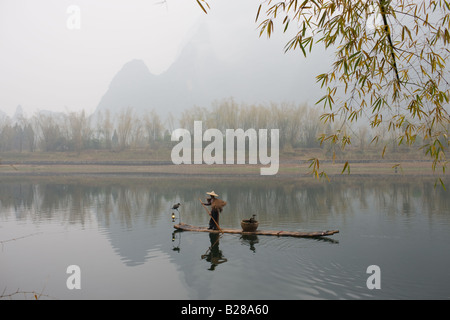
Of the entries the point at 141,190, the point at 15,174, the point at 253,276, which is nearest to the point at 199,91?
the point at 15,174

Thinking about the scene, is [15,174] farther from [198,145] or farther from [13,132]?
[198,145]

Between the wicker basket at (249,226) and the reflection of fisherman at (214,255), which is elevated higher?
the wicker basket at (249,226)

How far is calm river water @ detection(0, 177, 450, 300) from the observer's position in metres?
5.91

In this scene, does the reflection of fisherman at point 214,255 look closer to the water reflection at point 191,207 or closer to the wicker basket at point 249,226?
the water reflection at point 191,207

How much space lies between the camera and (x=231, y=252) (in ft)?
26.0

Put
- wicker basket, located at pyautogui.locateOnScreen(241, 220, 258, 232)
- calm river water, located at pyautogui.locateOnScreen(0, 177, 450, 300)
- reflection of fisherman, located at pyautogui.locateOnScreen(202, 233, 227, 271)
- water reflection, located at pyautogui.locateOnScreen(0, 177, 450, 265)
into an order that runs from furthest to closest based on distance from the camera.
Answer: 1. water reflection, located at pyautogui.locateOnScreen(0, 177, 450, 265)
2. wicker basket, located at pyautogui.locateOnScreen(241, 220, 258, 232)
3. reflection of fisherman, located at pyautogui.locateOnScreen(202, 233, 227, 271)
4. calm river water, located at pyautogui.locateOnScreen(0, 177, 450, 300)

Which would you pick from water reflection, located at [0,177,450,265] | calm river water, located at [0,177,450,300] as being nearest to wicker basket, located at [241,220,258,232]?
water reflection, located at [0,177,450,265]

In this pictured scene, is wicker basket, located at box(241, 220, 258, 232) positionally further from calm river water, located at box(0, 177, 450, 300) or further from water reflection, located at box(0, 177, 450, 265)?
calm river water, located at box(0, 177, 450, 300)

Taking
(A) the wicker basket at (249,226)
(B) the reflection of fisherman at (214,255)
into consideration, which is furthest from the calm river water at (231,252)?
(A) the wicker basket at (249,226)

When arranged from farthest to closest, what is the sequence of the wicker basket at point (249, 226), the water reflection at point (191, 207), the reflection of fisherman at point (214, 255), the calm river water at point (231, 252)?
the water reflection at point (191, 207)
the wicker basket at point (249, 226)
the reflection of fisherman at point (214, 255)
the calm river water at point (231, 252)

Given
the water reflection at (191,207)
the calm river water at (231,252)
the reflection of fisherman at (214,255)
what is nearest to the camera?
the calm river water at (231,252)

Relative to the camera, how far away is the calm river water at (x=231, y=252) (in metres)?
5.91

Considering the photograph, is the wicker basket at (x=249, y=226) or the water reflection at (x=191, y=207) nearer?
the wicker basket at (x=249, y=226)
